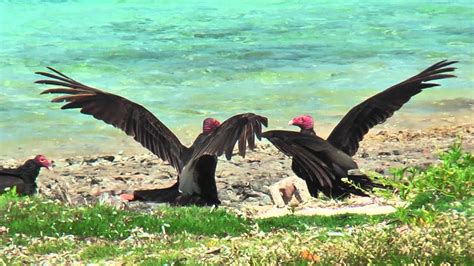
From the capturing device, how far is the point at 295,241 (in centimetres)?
895

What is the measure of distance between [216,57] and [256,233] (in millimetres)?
20099

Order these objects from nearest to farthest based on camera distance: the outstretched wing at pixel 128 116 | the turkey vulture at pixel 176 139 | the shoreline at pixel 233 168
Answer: the turkey vulture at pixel 176 139 < the outstretched wing at pixel 128 116 < the shoreline at pixel 233 168

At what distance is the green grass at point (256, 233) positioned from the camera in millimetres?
8344

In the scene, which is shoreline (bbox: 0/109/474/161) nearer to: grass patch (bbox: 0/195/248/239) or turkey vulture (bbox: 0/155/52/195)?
turkey vulture (bbox: 0/155/52/195)

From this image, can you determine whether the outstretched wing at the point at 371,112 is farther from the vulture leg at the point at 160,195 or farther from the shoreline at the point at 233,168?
the vulture leg at the point at 160,195

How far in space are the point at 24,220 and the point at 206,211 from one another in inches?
66.9

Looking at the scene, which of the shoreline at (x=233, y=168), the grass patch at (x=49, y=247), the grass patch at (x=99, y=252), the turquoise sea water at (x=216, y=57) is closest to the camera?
the grass patch at (x=99, y=252)

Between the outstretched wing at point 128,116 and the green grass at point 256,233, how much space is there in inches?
76.8

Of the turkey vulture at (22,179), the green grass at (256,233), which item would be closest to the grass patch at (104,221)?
the green grass at (256,233)

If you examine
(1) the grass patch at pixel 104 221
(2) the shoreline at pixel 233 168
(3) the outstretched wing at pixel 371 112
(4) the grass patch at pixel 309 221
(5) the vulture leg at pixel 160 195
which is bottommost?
(2) the shoreline at pixel 233 168

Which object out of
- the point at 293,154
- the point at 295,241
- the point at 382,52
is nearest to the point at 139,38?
the point at 382,52

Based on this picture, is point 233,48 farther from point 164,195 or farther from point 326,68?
point 164,195

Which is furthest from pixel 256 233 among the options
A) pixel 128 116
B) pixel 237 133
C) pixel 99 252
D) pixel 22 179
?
Result: pixel 22 179

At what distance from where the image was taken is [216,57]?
99.2ft
